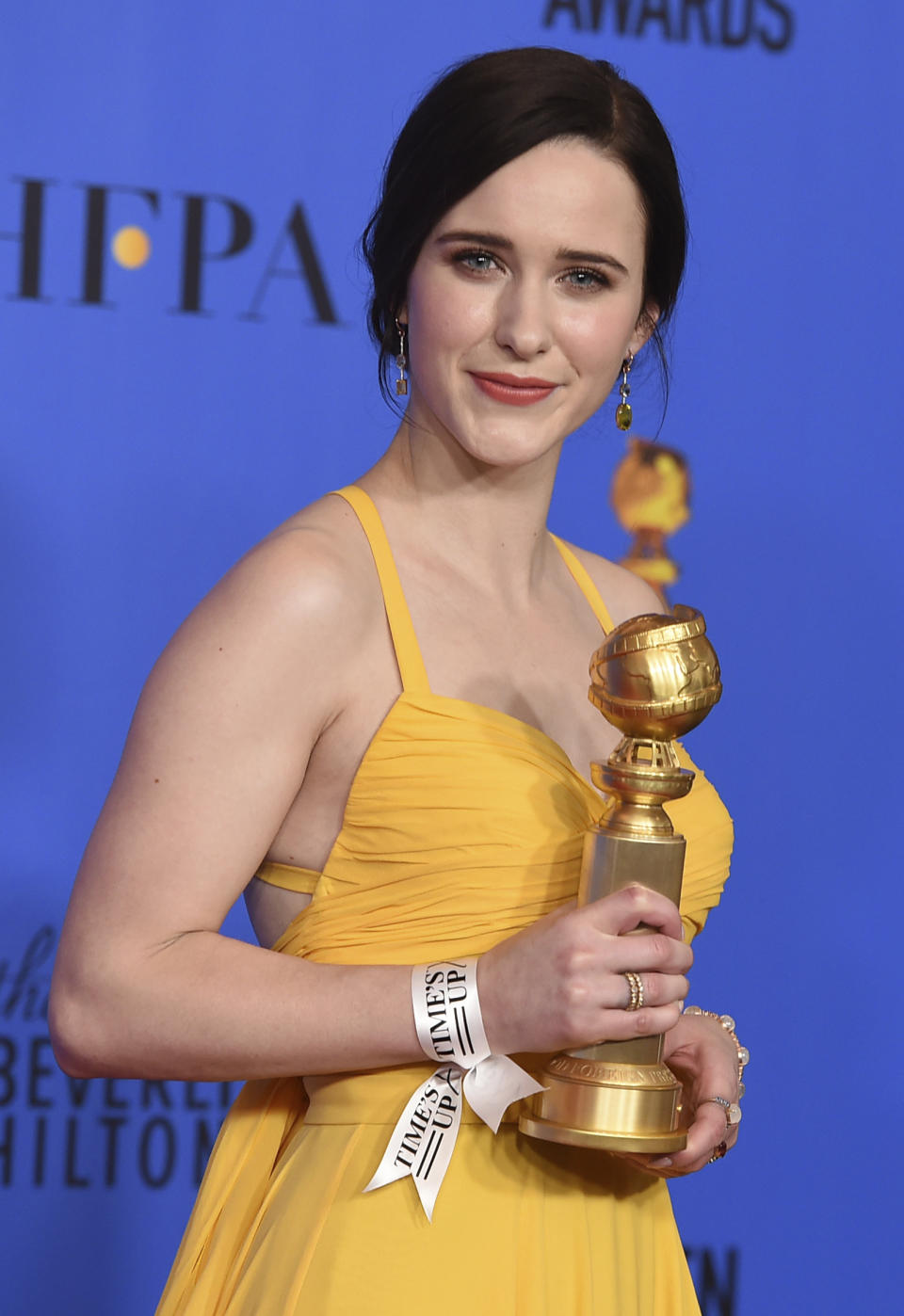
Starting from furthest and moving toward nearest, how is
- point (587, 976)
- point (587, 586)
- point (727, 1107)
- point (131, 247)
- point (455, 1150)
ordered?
1. point (131, 247)
2. point (587, 586)
3. point (727, 1107)
4. point (455, 1150)
5. point (587, 976)

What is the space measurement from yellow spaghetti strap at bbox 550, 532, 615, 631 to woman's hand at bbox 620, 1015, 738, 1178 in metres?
0.35

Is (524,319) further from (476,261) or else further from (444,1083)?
(444,1083)

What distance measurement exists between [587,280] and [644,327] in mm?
185

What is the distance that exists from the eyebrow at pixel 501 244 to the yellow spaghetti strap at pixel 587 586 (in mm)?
319

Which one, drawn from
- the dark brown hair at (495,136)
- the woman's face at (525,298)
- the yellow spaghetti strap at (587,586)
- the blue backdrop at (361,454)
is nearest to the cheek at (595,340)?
the woman's face at (525,298)

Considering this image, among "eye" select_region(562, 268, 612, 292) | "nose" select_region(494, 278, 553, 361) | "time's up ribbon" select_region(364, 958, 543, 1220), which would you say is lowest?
"time's up ribbon" select_region(364, 958, 543, 1220)

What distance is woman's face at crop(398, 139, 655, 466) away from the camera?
3.79ft

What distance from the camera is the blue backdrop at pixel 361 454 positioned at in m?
1.92

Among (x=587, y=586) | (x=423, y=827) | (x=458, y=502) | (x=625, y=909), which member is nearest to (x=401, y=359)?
(x=458, y=502)

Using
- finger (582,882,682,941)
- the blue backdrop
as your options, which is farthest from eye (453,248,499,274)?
the blue backdrop

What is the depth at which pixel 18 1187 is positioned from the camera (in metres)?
1.97

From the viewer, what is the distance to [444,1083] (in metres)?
1.04

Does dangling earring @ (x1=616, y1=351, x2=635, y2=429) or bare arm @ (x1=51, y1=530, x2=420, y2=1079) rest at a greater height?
dangling earring @ (x1=616, y1=351, x2=635, y2=429)

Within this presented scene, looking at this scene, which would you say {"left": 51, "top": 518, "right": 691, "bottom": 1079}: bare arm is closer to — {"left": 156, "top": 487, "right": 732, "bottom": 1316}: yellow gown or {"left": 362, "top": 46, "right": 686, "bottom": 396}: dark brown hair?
{"left": 156, "top": 487, "right": 732, "bottom": 1316}: yellow gown
